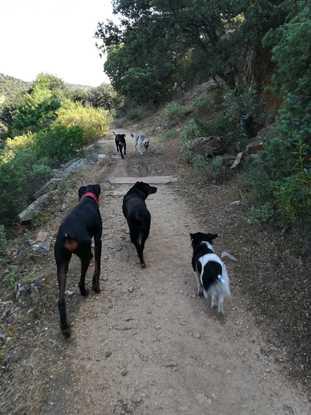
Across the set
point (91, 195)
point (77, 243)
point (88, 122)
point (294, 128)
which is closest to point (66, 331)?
point (77, 243)

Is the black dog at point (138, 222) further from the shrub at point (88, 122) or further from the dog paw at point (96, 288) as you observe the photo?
the shrub at point (88, 122)

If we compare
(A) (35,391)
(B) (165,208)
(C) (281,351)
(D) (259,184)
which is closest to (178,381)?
(C) (281,351)

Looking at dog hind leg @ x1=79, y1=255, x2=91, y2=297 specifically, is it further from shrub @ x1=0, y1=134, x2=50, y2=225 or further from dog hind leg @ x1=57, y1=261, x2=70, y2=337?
shrub @ x1=0, y1=134, x2=50, y2=225

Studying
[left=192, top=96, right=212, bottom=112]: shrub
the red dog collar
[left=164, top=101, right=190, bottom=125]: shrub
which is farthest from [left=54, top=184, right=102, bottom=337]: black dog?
[left=164, top=101, right=190, bottom=125]: shrub

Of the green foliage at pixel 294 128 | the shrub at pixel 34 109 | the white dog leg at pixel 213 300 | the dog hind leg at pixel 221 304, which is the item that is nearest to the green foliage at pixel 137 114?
the shrub at pixel 34 109

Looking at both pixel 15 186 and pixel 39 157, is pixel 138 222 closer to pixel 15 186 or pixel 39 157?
pixel 15 186

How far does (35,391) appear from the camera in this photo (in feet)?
11.7

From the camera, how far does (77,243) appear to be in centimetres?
423

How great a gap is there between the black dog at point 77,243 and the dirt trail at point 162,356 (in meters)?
0.29

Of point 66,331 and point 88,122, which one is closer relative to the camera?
point 66,331

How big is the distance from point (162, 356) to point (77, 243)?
165 centimetres

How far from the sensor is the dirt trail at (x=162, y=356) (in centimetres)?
330

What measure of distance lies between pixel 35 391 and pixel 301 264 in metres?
3.65

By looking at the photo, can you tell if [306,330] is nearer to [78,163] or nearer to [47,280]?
[47,280]
